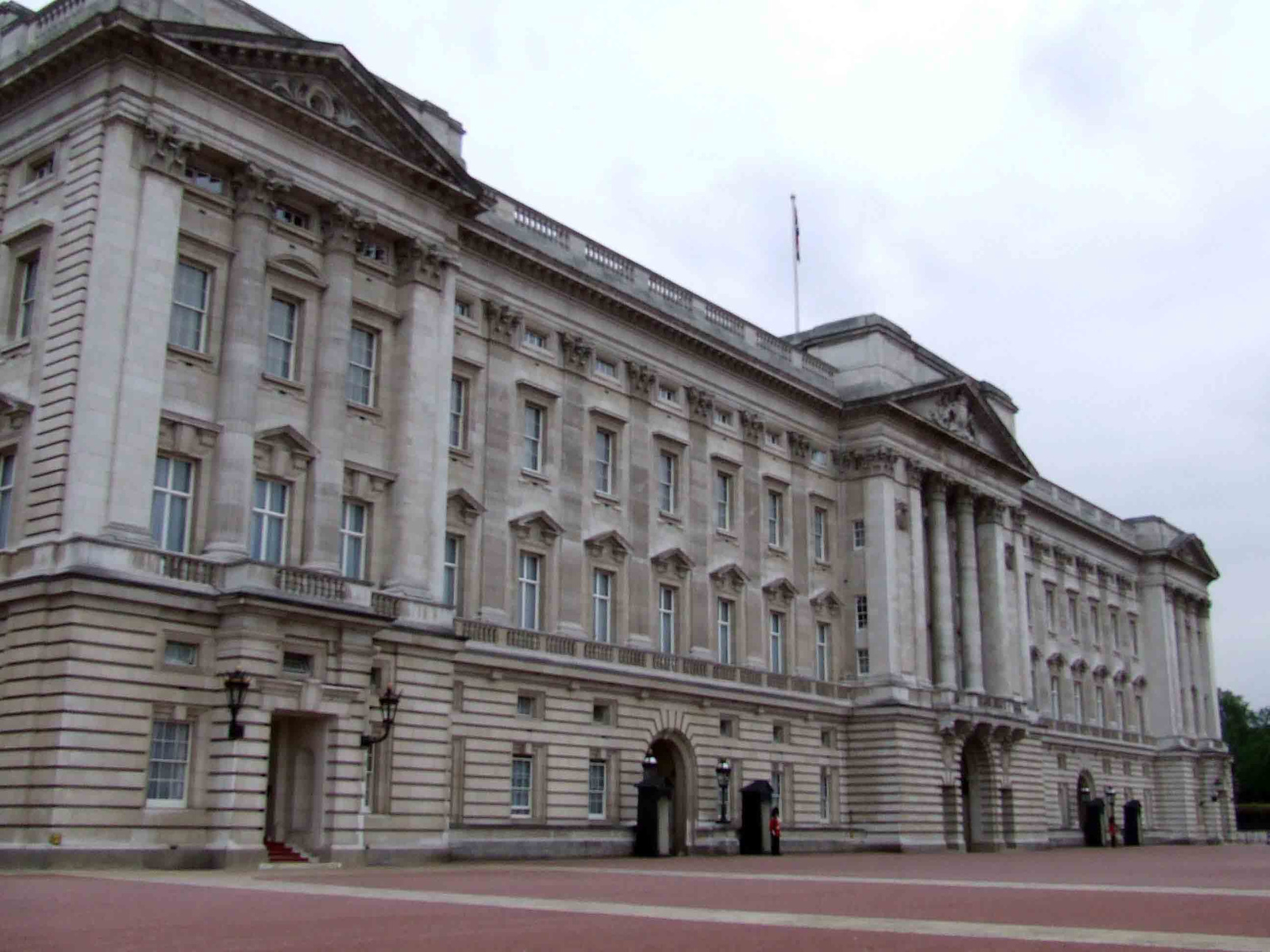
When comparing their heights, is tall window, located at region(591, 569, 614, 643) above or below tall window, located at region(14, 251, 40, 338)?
below

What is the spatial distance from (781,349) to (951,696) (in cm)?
1718

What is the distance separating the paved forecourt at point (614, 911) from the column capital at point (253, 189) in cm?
1666

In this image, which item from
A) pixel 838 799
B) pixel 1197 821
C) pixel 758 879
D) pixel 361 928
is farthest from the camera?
pixel 1197 821

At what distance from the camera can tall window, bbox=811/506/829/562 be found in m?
61.0

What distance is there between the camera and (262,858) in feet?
104

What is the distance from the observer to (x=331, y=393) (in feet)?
124

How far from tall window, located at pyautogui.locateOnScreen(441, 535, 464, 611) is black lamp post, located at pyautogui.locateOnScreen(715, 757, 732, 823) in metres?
12.3

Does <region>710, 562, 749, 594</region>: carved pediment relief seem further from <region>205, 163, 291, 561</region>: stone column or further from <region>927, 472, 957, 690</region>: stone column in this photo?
<region>205, 163, 291, 561</region>: stone column

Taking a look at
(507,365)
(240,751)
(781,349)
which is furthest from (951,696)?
(240,751)

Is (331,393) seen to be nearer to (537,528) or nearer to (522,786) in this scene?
(537,528)

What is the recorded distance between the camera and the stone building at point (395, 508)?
1245 inches

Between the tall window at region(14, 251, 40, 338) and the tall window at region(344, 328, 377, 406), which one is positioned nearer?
the tall window at region(14, 251, 40, 338)

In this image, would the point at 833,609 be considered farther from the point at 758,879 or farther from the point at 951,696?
the point at 758,879

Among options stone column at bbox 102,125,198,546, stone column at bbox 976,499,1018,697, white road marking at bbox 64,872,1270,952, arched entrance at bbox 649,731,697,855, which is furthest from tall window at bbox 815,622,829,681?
white road marking at bbox 64,872,1270,952
